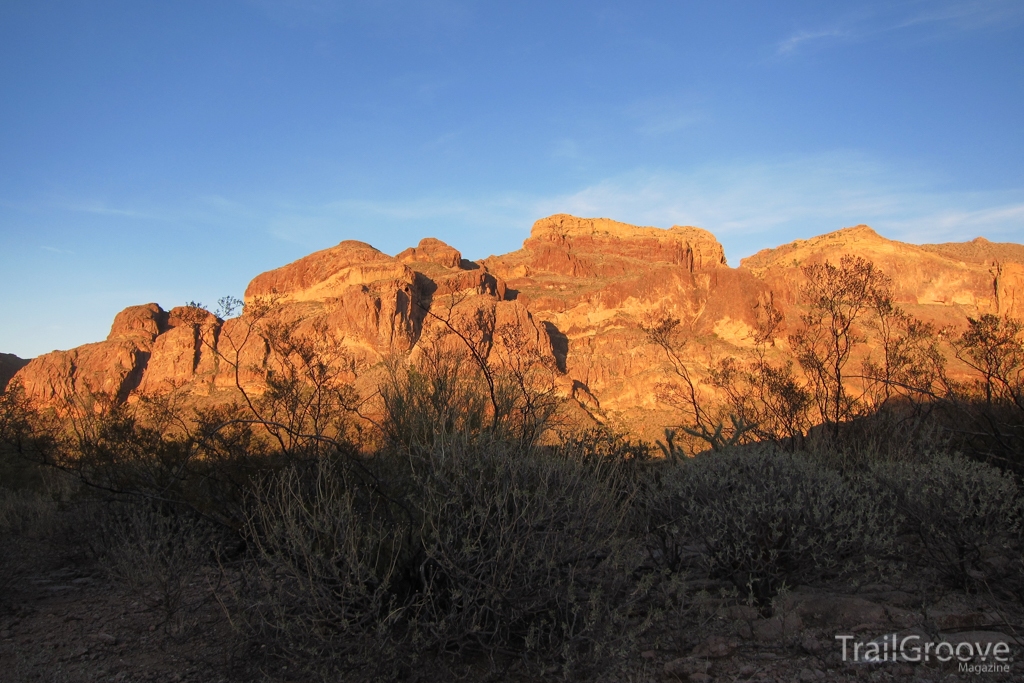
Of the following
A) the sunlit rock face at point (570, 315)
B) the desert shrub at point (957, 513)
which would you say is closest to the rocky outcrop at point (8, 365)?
the sunlit rock face at point (570, 315)

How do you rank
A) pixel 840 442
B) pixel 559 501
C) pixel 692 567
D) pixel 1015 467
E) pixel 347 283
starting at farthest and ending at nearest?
pixel 347 283
pixel 840 442
pixel 1015 467
pixel 692 567
pixel 559 501

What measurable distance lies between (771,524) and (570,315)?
1994 inches

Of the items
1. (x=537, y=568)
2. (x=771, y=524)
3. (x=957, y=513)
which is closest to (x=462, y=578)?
(x=537, y=568)

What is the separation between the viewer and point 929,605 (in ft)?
15.3

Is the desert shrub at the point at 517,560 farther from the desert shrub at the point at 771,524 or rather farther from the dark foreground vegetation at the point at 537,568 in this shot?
the desert shrub at the point at 771,524

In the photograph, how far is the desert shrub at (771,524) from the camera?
4.69 meters

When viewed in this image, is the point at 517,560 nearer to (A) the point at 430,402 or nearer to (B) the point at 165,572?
(A) the point at 430,402

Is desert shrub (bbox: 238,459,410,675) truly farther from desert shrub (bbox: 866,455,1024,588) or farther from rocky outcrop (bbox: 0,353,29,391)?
rocky outcrop (bbox: 0,353,29,391)

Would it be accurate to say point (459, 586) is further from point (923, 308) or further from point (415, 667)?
point (923, 308)

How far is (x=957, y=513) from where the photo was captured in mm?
5039

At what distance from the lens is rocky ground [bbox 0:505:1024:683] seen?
3.83m

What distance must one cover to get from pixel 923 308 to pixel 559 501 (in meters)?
48.1

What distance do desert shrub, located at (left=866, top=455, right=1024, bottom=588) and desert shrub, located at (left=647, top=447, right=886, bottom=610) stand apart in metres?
0.45

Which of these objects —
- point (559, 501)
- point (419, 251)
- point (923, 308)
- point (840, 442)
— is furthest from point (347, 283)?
point (559, 501)
